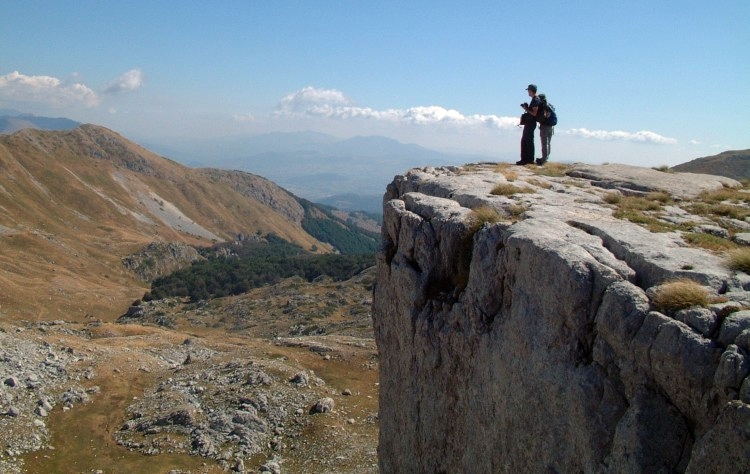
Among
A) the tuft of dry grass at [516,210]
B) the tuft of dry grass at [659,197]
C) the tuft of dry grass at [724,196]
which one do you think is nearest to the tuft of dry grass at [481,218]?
the tuft of dry grass at [516,210]

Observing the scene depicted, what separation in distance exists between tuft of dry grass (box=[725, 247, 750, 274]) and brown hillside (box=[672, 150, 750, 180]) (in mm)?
139020

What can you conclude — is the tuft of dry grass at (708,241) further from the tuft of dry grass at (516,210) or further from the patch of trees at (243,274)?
the patch of trees at (243,274)

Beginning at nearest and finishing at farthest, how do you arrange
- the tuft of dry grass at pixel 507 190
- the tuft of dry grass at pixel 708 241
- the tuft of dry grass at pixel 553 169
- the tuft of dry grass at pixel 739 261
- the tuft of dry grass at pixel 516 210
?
the tuft of dry grass at pixel 739 261
the tuft of dry grass at pixel 708 241
the tuft of dry grass at pixel 516 210
the tuft of dry grass at pixel 507 190
the tuft of dry grass at pixel 553 169

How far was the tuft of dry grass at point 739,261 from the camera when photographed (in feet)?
34.2

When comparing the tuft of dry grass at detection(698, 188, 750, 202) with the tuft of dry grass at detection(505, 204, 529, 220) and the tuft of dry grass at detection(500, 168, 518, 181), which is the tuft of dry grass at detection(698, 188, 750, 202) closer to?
the tuft of dry grass at detection(500, 168, 518, 181)

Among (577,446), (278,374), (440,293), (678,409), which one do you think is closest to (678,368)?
(678,409)

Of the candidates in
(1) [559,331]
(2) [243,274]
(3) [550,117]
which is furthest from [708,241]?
(2) [243,274]

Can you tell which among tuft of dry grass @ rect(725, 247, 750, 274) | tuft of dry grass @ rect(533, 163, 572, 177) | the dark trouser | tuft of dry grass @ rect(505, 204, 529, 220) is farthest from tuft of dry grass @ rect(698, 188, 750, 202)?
the dark trouser

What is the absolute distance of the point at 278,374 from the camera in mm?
43719

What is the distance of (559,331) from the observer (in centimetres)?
1112

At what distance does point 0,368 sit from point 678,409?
140 feet

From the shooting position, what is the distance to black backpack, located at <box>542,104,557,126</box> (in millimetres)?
→ 24938

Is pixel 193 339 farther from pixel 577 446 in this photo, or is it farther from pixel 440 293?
pixel 577 446

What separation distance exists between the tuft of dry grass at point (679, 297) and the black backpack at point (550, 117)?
1665 centimetres
